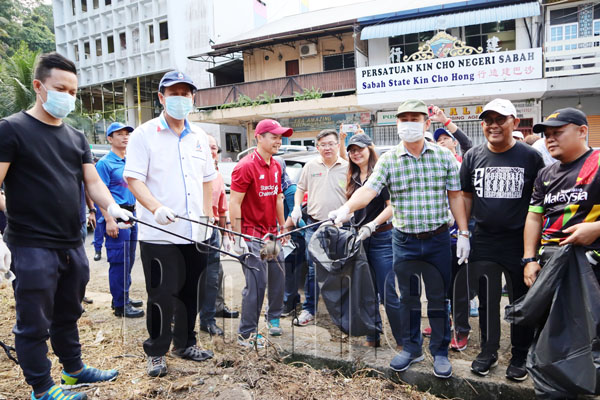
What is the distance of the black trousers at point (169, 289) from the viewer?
9.42ft

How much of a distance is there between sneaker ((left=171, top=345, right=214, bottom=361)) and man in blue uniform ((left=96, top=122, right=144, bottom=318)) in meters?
1.01

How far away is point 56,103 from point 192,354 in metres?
1.95

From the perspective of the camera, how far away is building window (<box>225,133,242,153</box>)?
22.1 meters

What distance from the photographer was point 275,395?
2449mm

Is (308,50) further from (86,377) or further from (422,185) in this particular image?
(86,377)

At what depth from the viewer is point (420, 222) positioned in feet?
9.42

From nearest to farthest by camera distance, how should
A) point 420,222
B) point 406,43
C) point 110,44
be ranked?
point 420,222 → point 406,43 → point 110,44

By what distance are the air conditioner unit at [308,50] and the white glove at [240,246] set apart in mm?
15883

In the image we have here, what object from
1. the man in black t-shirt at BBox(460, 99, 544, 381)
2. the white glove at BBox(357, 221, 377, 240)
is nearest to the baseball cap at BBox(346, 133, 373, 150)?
the white glove at BBox(357, 221, 377, 240)

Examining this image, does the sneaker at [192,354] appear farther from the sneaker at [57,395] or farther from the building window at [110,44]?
the building window at [110,44]

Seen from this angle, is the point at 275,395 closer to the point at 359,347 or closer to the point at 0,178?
the point at 359,347

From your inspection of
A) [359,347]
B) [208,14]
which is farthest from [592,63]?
[208,14]

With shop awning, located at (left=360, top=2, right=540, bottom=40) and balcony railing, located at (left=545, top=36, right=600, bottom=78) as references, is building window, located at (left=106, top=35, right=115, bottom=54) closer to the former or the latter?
shop awning, located at (left=360, top=2, right=540, bottom=40)

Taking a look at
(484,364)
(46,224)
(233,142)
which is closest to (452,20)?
(233,142)
